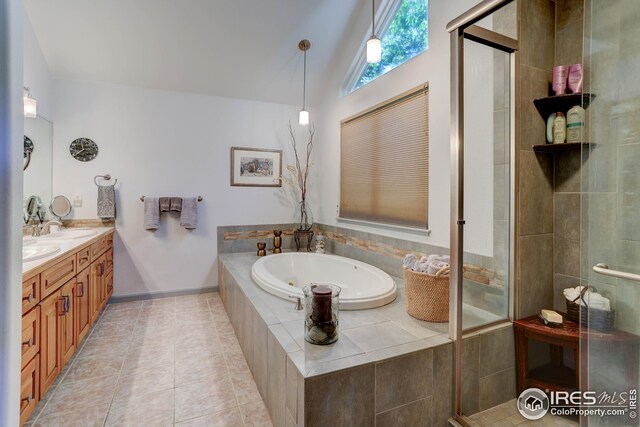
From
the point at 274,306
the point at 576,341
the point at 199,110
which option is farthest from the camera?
the point at 199,110

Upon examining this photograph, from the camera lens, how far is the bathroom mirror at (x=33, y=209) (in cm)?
280

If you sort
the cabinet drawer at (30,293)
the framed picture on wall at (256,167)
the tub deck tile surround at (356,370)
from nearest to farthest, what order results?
the tub deck tile surround at (356,370), the cabinet drawer at (30,293), the framed picture on wall at (256,167)

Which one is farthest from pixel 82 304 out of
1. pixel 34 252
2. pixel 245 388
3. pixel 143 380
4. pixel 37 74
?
pixel 37 74

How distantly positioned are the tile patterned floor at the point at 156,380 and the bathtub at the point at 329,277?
64 cm

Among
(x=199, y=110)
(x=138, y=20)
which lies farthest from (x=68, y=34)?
(x=199, y=110)

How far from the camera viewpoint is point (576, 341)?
5.39ft

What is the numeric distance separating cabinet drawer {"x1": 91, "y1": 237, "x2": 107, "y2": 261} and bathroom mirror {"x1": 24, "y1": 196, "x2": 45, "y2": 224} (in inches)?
23.8

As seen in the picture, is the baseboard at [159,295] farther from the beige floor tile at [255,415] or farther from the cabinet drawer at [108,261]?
the beige floor tile at [255,415]

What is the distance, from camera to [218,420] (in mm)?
1733

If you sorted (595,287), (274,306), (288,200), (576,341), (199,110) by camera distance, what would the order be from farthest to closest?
1. (288,200)
2. (199,110)
3. (274,306)
4. (576,341)
5. (595,287)

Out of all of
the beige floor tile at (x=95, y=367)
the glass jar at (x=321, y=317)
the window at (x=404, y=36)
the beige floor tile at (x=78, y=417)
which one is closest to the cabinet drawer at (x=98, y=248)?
the beige floor tile at (x=95, y=367)

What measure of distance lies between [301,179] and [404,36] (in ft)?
7.05

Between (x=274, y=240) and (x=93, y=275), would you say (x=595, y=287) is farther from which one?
(x=93, y=275)

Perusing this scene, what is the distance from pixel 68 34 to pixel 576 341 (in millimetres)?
4649
